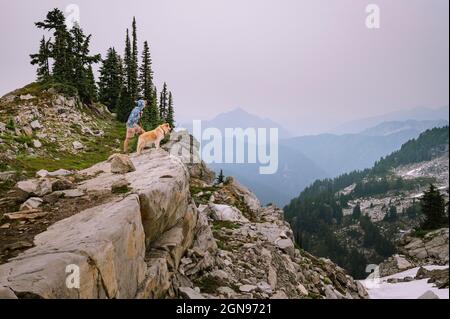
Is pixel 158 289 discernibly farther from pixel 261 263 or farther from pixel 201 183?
pixel 201 183

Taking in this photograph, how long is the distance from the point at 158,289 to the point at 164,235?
2492mm

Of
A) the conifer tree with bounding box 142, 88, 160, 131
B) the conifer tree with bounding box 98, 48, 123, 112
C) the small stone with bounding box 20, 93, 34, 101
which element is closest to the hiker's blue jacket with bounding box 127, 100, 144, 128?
the conifer tree with bounding box 142, 88, 160, 131

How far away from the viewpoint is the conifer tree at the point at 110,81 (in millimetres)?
61188

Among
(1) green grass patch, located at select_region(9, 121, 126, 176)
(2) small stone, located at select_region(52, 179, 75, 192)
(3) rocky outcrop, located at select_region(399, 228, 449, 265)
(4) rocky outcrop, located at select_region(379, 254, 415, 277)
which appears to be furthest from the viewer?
(3) rocky outcrop, located at select_region(399, 228, 449, 265)

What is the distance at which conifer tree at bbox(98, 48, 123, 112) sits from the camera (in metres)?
61.2

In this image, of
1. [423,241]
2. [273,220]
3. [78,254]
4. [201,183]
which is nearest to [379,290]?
[273,220]

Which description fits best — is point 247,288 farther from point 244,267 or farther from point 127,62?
point 127,62

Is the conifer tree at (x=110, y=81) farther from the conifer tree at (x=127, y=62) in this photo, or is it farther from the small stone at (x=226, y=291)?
the small stone at (x=226, y=291)

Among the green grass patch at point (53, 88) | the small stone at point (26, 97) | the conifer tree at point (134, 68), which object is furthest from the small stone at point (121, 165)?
the conifer tree at point (134, 68)

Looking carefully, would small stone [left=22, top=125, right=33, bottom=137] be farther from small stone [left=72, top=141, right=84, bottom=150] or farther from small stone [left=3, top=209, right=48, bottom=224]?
small stone [left=3, top=209, right=48, bottom=224]

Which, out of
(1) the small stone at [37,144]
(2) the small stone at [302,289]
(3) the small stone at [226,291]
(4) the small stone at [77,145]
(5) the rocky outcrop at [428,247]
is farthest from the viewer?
(5) the rocky outcrop at [428,247]

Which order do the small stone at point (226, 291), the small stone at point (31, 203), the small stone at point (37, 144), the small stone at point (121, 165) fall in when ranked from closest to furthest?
the small stone at point (31, 203), the small stone at point (226, 291), the small stone at point (121, 165), the small stone at point (37, 144)

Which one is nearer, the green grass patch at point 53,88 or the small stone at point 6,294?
the small stone at point 6,294
